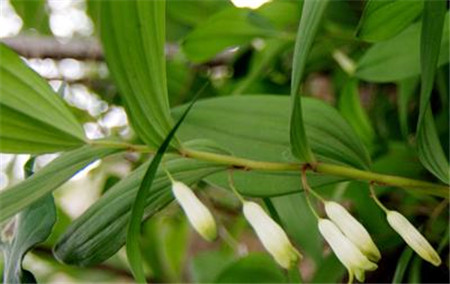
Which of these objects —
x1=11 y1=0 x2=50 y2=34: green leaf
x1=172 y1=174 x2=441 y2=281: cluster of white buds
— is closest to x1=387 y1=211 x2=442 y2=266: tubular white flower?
x1=172 y1=174 x2=441 y2=281: cluster of white buds

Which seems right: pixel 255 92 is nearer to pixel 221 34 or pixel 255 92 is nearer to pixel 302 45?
pixel 221 34

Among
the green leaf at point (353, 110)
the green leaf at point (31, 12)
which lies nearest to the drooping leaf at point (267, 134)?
the green leaf at point (353, 110)

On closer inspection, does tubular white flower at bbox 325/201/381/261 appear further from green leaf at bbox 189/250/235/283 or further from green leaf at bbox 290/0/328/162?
green leaf at bbox 189/250/235/283

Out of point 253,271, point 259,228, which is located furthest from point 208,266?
point 259,228

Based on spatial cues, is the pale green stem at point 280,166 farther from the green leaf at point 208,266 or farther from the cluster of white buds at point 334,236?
the green leaf at point 208,266

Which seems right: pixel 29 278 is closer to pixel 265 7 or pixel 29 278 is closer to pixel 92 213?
pixel 92 213

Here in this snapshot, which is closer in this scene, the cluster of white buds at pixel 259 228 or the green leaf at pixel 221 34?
the cluster of white buds at pixel 259 228

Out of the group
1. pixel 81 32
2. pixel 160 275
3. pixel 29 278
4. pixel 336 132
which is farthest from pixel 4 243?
pixel 81 32
